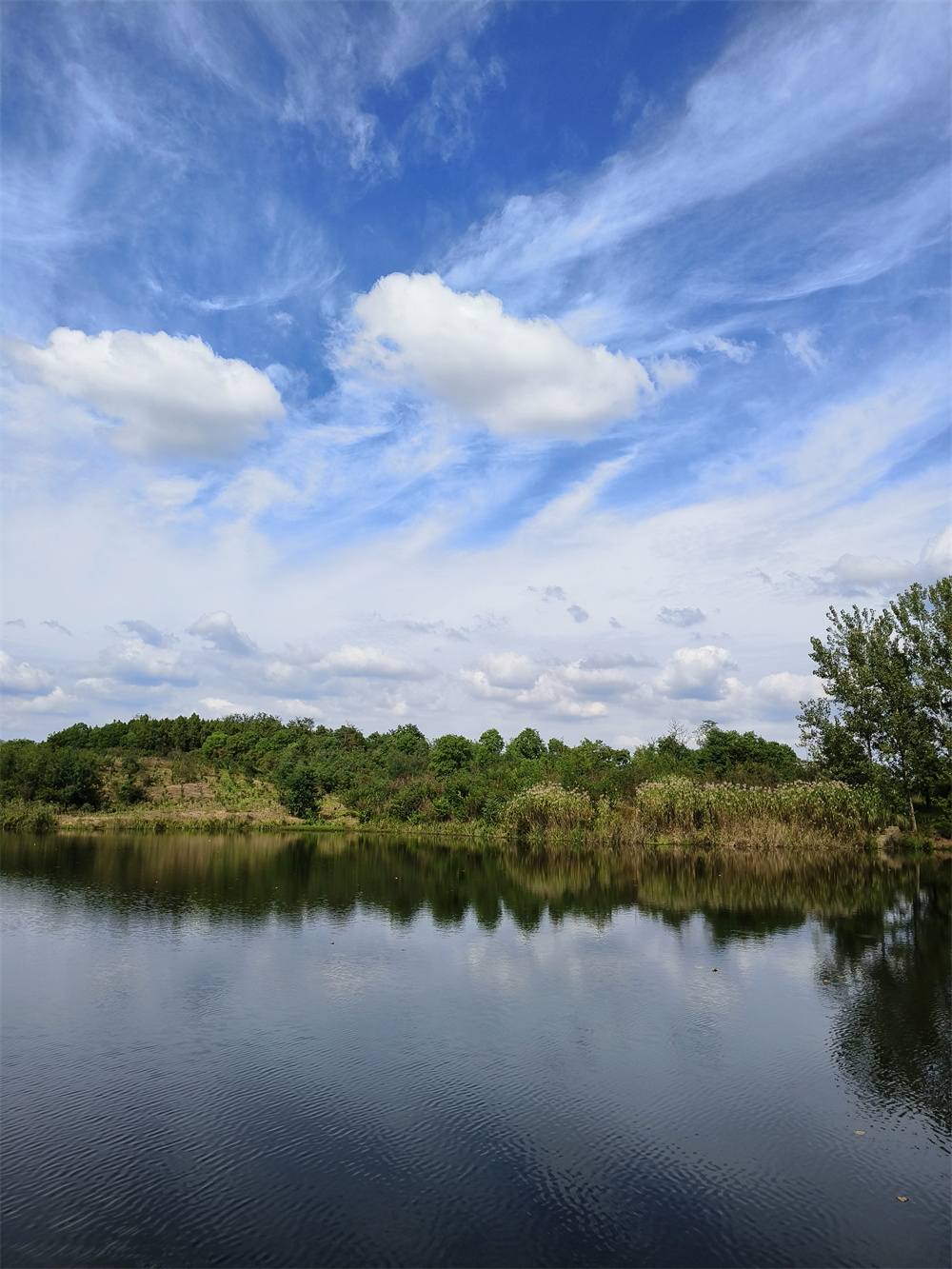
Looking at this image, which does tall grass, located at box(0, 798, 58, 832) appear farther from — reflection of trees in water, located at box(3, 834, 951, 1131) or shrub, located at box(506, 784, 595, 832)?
shrub, located at box(506, 784, 595, 832)

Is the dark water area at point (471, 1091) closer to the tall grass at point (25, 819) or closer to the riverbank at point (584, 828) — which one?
the riverbank at point (584, 828)

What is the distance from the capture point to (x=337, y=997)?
13555 millimetres

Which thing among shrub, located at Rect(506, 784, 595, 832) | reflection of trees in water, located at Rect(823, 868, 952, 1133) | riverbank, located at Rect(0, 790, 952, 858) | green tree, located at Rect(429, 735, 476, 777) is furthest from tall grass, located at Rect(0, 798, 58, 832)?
reflection of trees in water, located at Rect(823, 868, 952, 1133)

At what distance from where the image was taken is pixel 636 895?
25516 millimetres

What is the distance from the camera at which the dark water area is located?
22.3 feet

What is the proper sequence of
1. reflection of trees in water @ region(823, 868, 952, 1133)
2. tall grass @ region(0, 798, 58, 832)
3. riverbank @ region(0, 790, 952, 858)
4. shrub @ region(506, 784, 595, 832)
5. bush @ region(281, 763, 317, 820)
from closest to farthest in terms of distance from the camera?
reflection of trees in water @ region(823, 868, 952, 1133) → riverbank @ region(0, 790, 952, 858) → shrub @ region(506, 784, 595, 832) → tall grass @ region(0, 798, 58, 832) → bush @ region(281, 763, 317, 820)

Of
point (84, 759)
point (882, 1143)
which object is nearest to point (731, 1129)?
point (882, 1143)

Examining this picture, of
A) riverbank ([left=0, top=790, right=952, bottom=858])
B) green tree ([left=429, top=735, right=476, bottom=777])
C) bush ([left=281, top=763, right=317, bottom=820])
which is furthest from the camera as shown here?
green tree ([left=429, top=735, right=476, bottom=777])

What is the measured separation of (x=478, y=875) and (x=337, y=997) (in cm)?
1758

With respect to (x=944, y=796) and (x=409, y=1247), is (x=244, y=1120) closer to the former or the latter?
(x=409, y=1247)

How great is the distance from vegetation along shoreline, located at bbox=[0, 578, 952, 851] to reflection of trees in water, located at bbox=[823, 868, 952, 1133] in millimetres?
13364

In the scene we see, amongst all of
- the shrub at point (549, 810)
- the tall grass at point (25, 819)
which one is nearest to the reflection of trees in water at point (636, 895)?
the shrub at point (549, 810)

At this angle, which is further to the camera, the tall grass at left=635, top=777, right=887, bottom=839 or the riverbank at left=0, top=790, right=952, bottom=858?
the tall grass at left=635, top=777, right=887, bottom=839

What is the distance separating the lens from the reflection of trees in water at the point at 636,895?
12430mm
